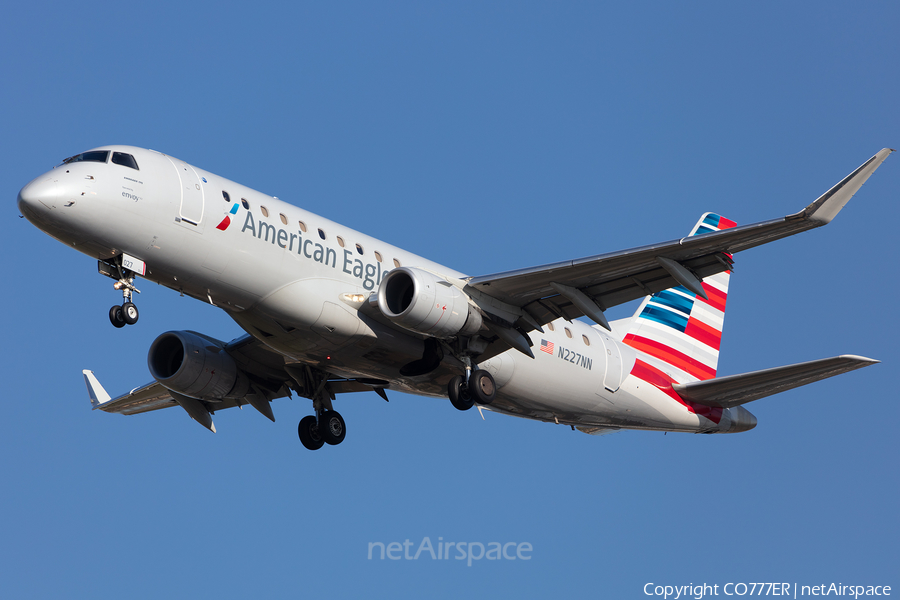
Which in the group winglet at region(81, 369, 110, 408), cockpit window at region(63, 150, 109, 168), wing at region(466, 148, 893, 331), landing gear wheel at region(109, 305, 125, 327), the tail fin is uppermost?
the tail fin

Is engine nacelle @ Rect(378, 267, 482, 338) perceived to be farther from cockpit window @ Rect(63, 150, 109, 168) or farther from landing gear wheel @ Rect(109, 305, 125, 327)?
cockpit window @ Rect(63, 150, 109, 168)

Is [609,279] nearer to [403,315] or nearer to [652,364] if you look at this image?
[403,315]

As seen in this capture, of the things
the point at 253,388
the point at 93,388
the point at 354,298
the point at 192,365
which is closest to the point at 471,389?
the point at 354,298

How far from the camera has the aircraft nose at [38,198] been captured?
64.3 feet

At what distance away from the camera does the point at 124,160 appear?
2091 centimetres

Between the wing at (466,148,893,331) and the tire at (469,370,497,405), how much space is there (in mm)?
1529

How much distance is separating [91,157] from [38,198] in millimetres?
1619

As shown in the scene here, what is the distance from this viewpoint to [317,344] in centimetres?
2289

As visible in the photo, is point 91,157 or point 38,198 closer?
point 38,198

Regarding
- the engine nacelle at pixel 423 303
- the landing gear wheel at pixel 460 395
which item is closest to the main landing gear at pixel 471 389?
the landing gear wheel at pixel 460 395

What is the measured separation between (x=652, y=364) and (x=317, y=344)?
1114 centimetres

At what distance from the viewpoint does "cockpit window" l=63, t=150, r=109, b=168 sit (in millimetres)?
20688

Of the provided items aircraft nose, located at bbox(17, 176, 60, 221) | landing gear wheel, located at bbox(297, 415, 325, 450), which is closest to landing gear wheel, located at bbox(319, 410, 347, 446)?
landing gear wheel, located at bbox(297, 415, 325, 450)

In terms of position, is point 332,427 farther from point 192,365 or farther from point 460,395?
point 460,395
